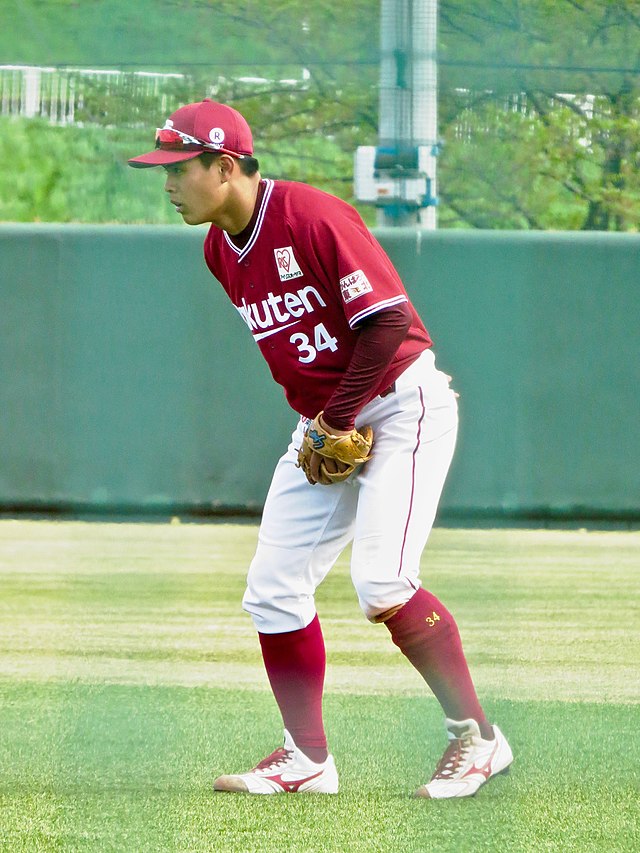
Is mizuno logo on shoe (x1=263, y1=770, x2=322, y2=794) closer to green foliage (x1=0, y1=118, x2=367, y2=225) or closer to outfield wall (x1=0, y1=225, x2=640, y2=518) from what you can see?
outfield wall (x1=0, y1=225, x2=640, y2=518)

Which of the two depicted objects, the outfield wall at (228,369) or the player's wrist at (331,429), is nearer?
the player's wrist at (331,429)

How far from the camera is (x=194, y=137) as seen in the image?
256 centimetres

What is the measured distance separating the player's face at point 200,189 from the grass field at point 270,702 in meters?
1.17

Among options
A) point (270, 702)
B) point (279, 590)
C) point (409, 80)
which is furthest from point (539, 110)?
point (279, 590)

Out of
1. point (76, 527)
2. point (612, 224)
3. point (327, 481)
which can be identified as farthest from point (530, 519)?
point (327, 481)

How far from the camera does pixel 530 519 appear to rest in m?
6.37

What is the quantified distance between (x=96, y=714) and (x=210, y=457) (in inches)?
124

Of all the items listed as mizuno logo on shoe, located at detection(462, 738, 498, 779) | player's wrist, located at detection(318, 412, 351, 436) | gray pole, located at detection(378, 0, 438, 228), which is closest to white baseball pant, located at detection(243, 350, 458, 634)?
player's wrist, located at detection(318, 412, 351, 436)

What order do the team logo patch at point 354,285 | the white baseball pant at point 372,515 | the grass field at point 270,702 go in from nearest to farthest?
the grass field at point 270,702
the team logo patch at point 354,285
the white baseball pant at point 372,515

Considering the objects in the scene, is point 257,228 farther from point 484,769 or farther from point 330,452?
point 484,769

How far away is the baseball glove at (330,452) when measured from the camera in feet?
8.27

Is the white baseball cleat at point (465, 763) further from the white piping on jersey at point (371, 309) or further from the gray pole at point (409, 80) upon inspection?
the gray pole at point (409, 80)

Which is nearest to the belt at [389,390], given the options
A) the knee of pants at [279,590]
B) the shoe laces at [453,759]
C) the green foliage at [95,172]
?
the knee of pants at [279,590]

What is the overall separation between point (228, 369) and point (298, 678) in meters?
3.79
